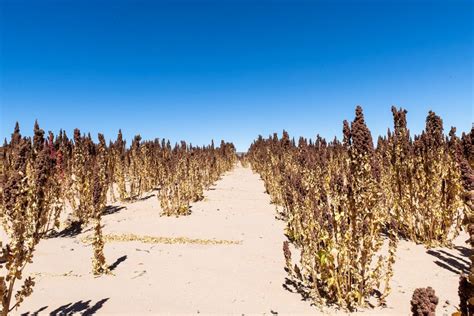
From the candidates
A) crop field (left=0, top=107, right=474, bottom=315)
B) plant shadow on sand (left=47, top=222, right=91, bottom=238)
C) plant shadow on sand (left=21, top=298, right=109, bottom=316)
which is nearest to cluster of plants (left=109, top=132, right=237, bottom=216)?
crop field (left=0, top=107, right=474, bottom=315)

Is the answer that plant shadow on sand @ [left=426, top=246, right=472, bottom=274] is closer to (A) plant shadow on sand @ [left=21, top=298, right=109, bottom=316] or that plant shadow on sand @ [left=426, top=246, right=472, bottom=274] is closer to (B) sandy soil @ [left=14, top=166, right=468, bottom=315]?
(B) sandy soil @ [left=14, top=166, right=468, bottom=315]

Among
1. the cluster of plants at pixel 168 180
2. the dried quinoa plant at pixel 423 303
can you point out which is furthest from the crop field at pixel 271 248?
the cluster of plants at pixel 168 180

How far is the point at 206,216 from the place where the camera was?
1046 cm

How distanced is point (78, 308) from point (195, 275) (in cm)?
191

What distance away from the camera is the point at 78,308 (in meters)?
4.20

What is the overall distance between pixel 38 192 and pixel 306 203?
3.89m

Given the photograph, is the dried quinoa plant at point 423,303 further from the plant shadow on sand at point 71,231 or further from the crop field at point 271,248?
Answer: the plant shadow on sand at point 71,231

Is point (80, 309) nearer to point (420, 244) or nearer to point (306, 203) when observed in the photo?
point (306, 203)

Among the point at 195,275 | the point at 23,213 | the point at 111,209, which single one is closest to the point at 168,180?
the point at 111,209

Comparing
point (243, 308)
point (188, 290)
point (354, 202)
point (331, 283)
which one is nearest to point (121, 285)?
point (188, 290)

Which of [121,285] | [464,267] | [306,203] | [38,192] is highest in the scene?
[38,192]

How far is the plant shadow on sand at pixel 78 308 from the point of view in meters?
4.08

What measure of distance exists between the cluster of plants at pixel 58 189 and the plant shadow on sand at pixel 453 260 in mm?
6593

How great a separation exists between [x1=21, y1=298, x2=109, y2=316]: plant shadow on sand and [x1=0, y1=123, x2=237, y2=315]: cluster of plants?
53 cm
